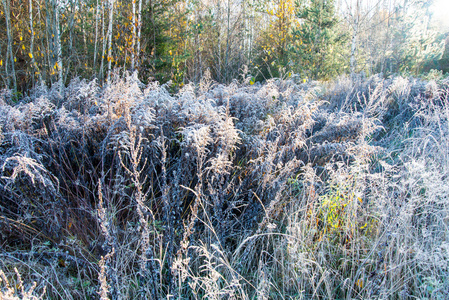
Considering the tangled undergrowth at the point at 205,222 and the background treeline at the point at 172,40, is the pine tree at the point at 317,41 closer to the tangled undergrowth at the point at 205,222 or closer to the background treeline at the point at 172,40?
the background treeline at the point at 172,40

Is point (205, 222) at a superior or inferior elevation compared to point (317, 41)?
inferior

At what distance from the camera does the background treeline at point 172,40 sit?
18.3ft

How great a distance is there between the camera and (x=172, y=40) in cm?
749

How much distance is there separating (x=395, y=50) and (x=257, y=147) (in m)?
15.0

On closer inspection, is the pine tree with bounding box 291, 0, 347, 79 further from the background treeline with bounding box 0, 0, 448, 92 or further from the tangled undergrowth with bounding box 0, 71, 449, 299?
the tangled undergrowth with bounding box 0, 71, 449, 299

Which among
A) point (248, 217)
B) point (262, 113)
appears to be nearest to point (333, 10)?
point (262, 113)

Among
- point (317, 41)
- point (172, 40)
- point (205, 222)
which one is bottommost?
point (205, 222)

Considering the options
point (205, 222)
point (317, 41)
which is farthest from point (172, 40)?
point (205, 222)

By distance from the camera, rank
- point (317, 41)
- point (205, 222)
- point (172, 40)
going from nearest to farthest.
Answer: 1. point (205, 222)
2. point (172, 40)
3. point (317, 41)

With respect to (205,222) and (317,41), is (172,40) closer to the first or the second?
(317,41)

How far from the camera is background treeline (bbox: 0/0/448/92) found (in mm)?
5590

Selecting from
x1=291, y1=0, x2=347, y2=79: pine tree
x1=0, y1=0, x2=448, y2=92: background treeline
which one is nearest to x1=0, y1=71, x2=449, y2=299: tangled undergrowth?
x1=0, y1=0, x2=448, y2=92: background treeline

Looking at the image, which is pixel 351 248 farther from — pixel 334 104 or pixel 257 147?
pixel 334 104

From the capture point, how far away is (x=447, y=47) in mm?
17531
